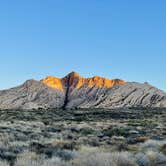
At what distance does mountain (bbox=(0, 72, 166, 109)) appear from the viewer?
150 metres

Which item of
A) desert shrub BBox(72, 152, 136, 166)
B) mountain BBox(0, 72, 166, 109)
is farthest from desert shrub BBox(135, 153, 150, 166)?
mountain BBox(0, 72, 166, 109)

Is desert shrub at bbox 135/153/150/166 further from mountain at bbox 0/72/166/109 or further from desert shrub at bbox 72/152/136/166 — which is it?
mountain at bbox 0/72/166/109

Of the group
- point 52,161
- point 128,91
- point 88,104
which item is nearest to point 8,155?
point 52,161

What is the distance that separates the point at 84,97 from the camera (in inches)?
6481

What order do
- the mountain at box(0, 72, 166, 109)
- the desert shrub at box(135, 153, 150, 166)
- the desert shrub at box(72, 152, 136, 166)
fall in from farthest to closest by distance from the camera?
the mountain at box(0, 72, 166, 109) → the desert shrub at box(135, 153, 150, 166) → the desert shrub at box(72, 152, 136, 166)

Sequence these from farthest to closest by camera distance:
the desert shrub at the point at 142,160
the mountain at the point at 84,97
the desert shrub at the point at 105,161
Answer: the mountain at the point at 84,97
the desert shrub at the point at 142,160
the desert shrub at the point at 105,161

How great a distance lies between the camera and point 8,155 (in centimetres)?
1539

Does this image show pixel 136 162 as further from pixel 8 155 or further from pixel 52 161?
pixel 8 155

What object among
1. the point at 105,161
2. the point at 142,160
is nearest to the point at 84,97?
the point at 142,160

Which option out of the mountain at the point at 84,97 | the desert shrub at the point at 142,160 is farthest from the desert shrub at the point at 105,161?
the mountain at the point at 84,97

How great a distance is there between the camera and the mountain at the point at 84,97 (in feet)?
492

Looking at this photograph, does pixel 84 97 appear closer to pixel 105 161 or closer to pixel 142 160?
pixel 142 160

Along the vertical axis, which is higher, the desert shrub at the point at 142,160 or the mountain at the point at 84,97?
the mountain at the point at 84,97

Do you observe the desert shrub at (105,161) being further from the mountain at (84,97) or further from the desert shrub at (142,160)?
the mountain at (84,97)
